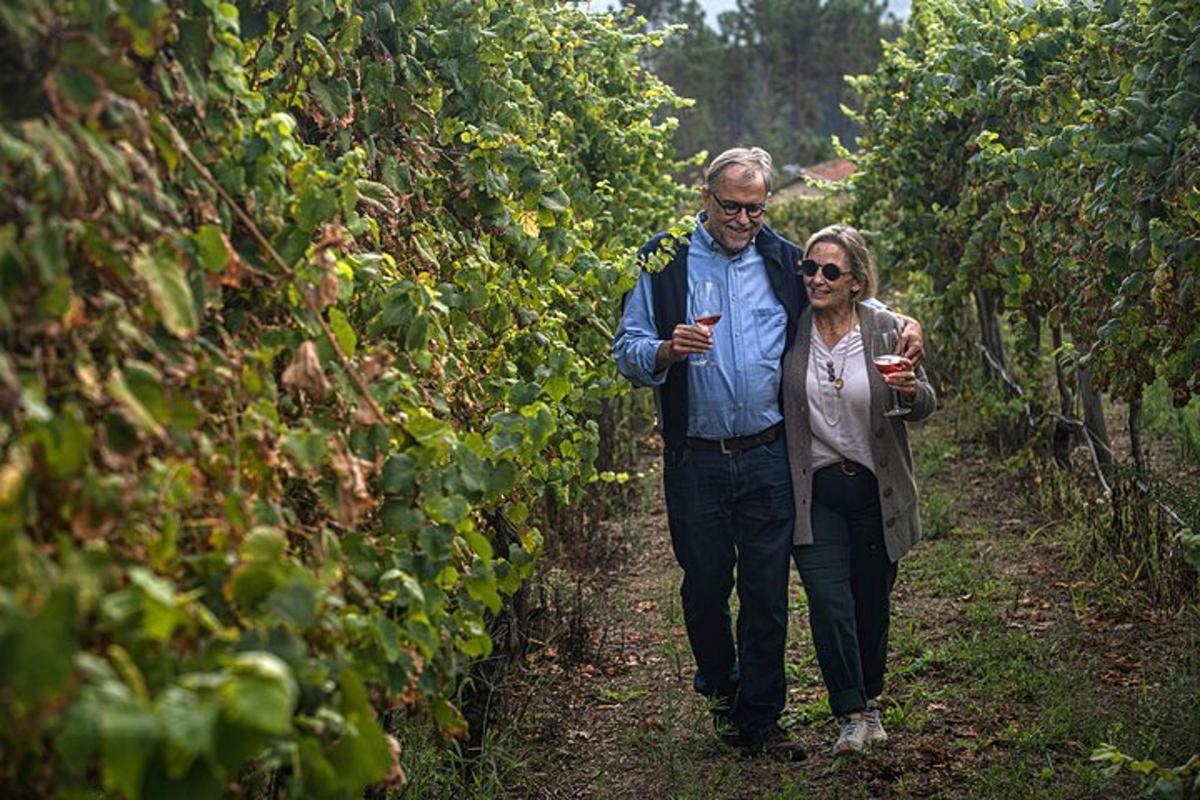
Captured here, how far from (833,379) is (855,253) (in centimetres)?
42

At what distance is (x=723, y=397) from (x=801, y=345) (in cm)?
31

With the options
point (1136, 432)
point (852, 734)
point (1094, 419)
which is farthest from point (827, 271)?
point (1094, 419)

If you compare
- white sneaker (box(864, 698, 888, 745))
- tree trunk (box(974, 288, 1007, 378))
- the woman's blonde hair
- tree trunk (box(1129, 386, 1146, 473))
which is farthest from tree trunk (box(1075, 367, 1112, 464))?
white sneaker (box(864, 698, 888, 745))

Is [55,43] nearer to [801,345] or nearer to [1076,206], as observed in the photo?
[801,345]

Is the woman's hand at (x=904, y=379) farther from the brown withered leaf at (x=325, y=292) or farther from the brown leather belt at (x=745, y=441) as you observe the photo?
the brown withered leaf at (x=325, y=292)

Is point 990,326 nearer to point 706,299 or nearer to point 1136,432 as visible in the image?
point 1136,432

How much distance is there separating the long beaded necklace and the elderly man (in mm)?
144

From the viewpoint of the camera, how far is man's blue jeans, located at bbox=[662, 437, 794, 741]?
486 cm

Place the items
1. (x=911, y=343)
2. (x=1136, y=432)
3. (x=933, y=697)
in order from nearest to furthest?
(x=911, y=343) < (x=933, y=697) < (x=1136, y=432)

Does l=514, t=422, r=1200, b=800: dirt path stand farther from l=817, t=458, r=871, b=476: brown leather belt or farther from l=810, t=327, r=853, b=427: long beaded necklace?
l=810, t=327, r=853, b=427: long beaded necklace

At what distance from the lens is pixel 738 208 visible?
4902 millimetres

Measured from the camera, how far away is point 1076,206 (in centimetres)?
532

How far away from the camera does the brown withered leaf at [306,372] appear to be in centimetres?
240

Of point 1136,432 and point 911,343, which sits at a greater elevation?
point 911,343
